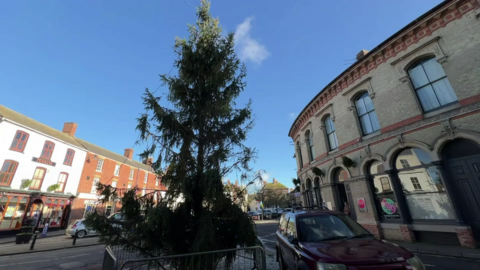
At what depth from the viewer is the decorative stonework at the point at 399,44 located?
9031mm

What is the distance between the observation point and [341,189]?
1408cm

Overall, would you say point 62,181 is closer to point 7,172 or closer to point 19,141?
point 7,172

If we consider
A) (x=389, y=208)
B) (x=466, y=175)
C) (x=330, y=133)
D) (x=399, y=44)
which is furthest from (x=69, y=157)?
(x=466, y=175)

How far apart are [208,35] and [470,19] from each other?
11296 millimetres

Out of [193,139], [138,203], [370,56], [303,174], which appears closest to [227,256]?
[138,203]

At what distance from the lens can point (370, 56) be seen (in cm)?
1197

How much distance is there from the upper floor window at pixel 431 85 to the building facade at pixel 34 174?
30797mm

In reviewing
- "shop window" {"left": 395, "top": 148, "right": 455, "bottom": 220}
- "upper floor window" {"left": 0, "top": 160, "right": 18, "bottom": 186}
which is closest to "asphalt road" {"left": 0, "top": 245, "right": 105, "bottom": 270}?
"upper floor window" {"left": 0, "top": 160, "right": 18, "bottom": 186}

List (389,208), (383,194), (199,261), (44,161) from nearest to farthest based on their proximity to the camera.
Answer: (199,261) < (389,208) < (383,194) < (44,161)

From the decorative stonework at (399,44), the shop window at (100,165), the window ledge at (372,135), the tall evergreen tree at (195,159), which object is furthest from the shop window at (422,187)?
the shop window at (100,165)

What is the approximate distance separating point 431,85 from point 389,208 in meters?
6.52

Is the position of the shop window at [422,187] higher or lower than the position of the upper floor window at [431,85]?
lower

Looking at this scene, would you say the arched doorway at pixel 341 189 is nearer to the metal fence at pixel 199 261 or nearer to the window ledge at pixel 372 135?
the window ledge at pixel 372 135

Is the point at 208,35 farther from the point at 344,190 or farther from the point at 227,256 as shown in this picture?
the point at 344,190
